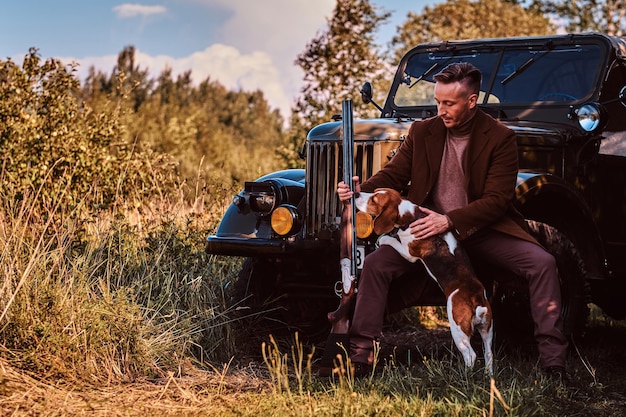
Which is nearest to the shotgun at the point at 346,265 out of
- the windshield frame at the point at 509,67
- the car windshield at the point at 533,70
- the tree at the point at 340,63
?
the windshield frame at the point at 509,67

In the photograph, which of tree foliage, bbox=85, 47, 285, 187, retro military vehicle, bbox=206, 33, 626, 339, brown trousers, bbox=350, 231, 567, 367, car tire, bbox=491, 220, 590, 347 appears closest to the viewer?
brown trousers, bbox=350, 231, 567, 367

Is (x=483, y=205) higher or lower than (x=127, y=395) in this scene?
higher

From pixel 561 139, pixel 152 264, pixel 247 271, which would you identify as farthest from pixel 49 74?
pixel 561 139

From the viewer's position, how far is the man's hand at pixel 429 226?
504 centimetres

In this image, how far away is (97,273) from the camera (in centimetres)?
658

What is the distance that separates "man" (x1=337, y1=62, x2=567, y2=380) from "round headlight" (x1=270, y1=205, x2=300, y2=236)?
71cm

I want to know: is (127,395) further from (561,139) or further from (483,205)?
(561,139)

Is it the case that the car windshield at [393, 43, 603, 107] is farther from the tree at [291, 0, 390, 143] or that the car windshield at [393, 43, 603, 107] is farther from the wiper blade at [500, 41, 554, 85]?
the tree at [291, 0, 390, 143]

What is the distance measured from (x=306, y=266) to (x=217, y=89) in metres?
36.3

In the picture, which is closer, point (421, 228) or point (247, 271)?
point (421, 228)

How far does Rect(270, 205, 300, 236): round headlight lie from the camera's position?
231 inches

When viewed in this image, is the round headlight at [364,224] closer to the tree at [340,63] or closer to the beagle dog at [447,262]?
the beagle dog at [447,262]

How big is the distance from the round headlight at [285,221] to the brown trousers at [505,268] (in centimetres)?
78

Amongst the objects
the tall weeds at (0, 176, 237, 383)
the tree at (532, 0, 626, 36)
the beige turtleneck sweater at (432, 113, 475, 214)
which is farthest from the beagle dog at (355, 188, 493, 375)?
the tree at (532, 0, 626, 36)
